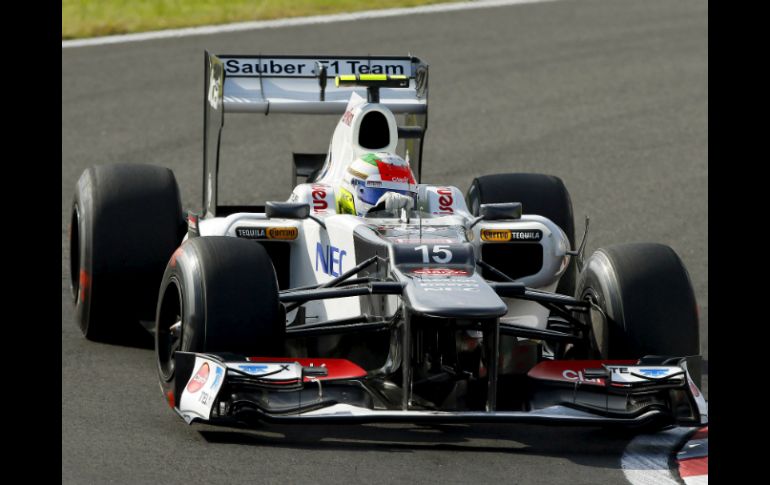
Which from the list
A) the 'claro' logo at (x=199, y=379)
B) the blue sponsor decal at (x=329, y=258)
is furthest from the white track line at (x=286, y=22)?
the 'claro' logo at (x=199, y=379)

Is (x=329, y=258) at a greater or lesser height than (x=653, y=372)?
greater

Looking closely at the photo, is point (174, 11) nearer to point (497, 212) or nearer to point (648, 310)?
point (497, 212)

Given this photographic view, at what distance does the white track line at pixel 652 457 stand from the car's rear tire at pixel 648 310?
0.34m

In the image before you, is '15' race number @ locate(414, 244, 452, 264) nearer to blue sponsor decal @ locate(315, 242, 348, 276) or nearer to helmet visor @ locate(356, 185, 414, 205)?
blue sponsor decal @ locate(315, 242, 348, 276)

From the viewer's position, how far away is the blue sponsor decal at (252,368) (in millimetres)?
7332

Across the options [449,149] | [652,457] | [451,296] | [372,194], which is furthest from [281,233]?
[449,149]

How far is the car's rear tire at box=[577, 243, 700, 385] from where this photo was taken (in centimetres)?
796

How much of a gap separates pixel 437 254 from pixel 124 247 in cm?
241

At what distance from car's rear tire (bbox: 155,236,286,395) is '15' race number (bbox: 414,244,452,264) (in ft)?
2.58

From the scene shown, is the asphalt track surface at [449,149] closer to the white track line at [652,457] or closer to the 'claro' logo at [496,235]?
the white track line at [652,457]

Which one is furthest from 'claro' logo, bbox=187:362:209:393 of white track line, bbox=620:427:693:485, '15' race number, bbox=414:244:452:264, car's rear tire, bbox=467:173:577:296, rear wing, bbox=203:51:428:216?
car's rear tire, bbox=467:173:577:296

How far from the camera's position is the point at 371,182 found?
29.6 feet

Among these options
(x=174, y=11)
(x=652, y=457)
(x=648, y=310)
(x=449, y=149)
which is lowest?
(x=652, y=457)

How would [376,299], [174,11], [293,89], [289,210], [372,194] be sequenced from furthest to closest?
[174,11] → [293,89] → [372,194] → [289,210] → [376,299]
